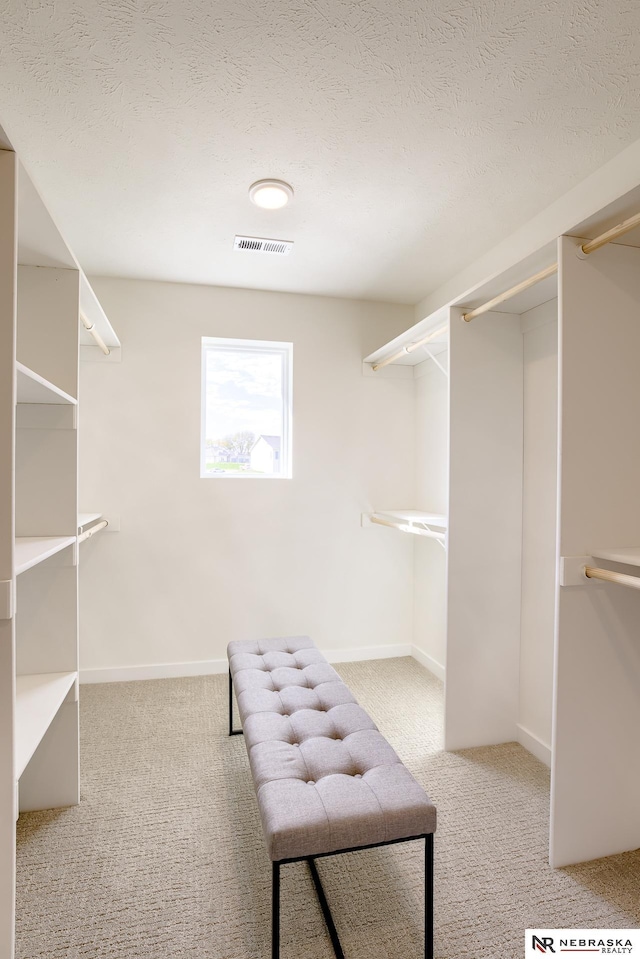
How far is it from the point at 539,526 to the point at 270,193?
1.84 meters

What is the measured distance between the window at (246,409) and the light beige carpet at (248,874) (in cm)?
174

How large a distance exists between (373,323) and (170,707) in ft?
8.87

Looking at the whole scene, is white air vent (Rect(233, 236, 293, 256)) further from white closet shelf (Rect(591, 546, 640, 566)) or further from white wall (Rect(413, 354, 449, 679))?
white closet shelf (Rect(591, 546, 640, 566))

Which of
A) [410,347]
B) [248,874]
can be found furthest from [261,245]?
[248,874]

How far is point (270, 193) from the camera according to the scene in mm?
2203

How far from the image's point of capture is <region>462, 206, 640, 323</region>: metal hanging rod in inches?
57.7

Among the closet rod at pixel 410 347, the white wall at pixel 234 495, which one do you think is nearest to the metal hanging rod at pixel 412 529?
the white wall at pixel 234 495

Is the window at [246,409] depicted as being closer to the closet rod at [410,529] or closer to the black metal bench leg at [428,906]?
the closet rod at [410,529]

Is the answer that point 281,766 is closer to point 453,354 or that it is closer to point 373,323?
point 453,354

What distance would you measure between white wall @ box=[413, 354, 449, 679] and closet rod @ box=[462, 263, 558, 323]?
0.96 meters

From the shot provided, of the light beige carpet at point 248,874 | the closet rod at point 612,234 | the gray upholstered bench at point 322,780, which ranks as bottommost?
the light beige carpet at point 248,874

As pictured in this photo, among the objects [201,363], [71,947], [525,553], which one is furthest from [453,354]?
[71,947]
